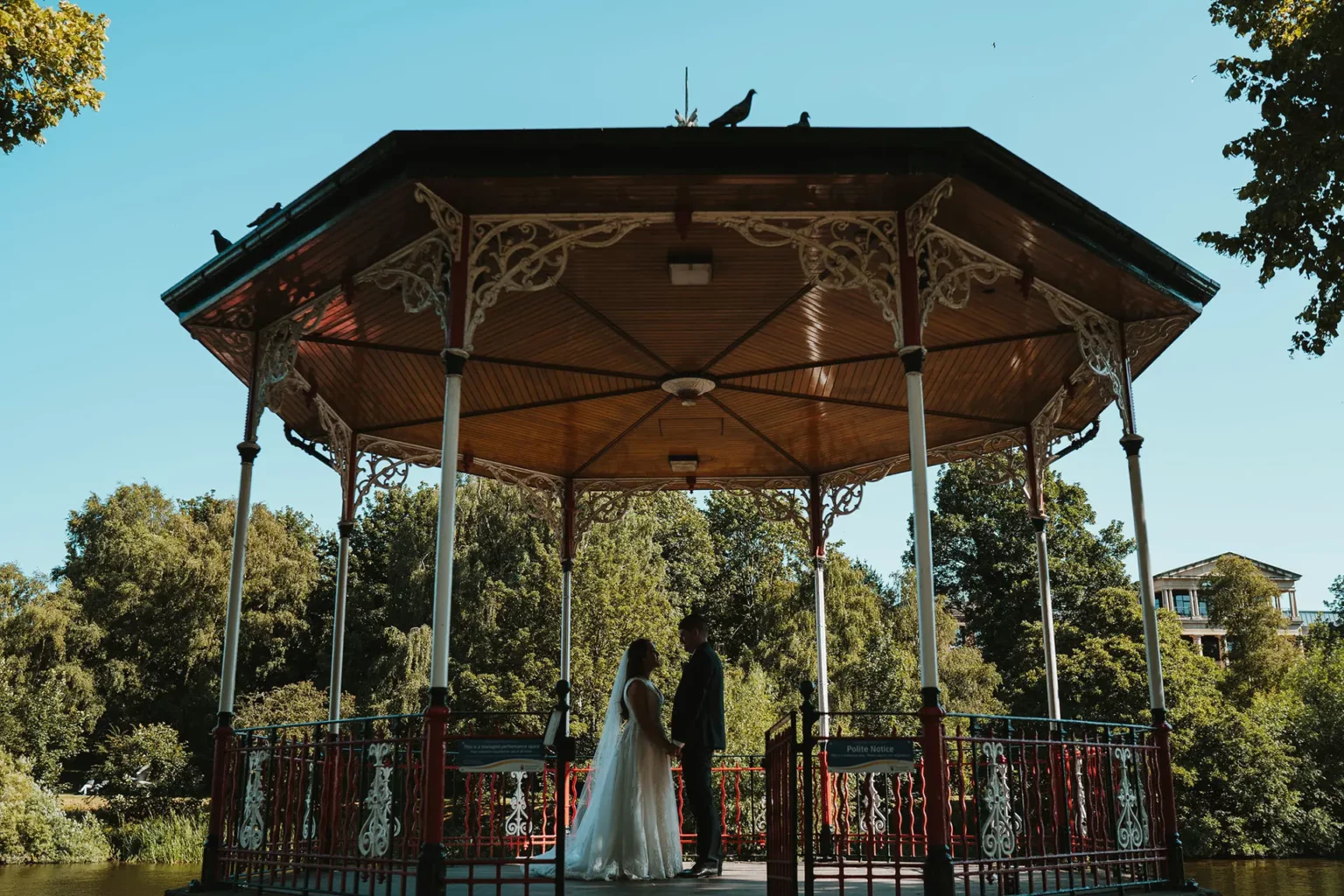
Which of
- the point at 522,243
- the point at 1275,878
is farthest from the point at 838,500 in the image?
the point at 1275,878

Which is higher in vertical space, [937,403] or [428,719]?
[937,403]

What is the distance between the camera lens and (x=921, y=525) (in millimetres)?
6727

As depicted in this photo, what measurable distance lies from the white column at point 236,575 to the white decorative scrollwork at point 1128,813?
6626mm

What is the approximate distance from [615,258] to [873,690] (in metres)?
27.7

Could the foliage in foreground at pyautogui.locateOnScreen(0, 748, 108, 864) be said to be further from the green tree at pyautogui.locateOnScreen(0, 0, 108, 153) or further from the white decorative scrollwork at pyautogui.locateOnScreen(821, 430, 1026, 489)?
the white decorative scrollwork at pyautogui.locateOnScreen(821, 430, 1026, 489)

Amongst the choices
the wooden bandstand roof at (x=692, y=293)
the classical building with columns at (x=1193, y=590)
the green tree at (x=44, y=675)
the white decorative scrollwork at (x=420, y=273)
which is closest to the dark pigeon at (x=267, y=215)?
the wooden bandstand roof at (x=692, y=293)

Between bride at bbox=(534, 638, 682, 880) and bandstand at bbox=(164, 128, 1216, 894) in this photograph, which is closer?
bandstand at bbox=(164, 128, 1216, 894)

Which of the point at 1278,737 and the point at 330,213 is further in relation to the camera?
the point at 1278,737

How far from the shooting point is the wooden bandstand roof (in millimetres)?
6656

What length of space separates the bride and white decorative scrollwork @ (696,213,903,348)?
10.1ft

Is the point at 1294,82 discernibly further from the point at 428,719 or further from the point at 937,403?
the point at 428,719

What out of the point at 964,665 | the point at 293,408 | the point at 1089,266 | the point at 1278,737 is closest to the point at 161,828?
the point at 293,408

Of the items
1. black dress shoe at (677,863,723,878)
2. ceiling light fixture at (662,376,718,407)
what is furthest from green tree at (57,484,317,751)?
black dress shoe at (677,863,723,878)

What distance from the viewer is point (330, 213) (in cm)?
716
